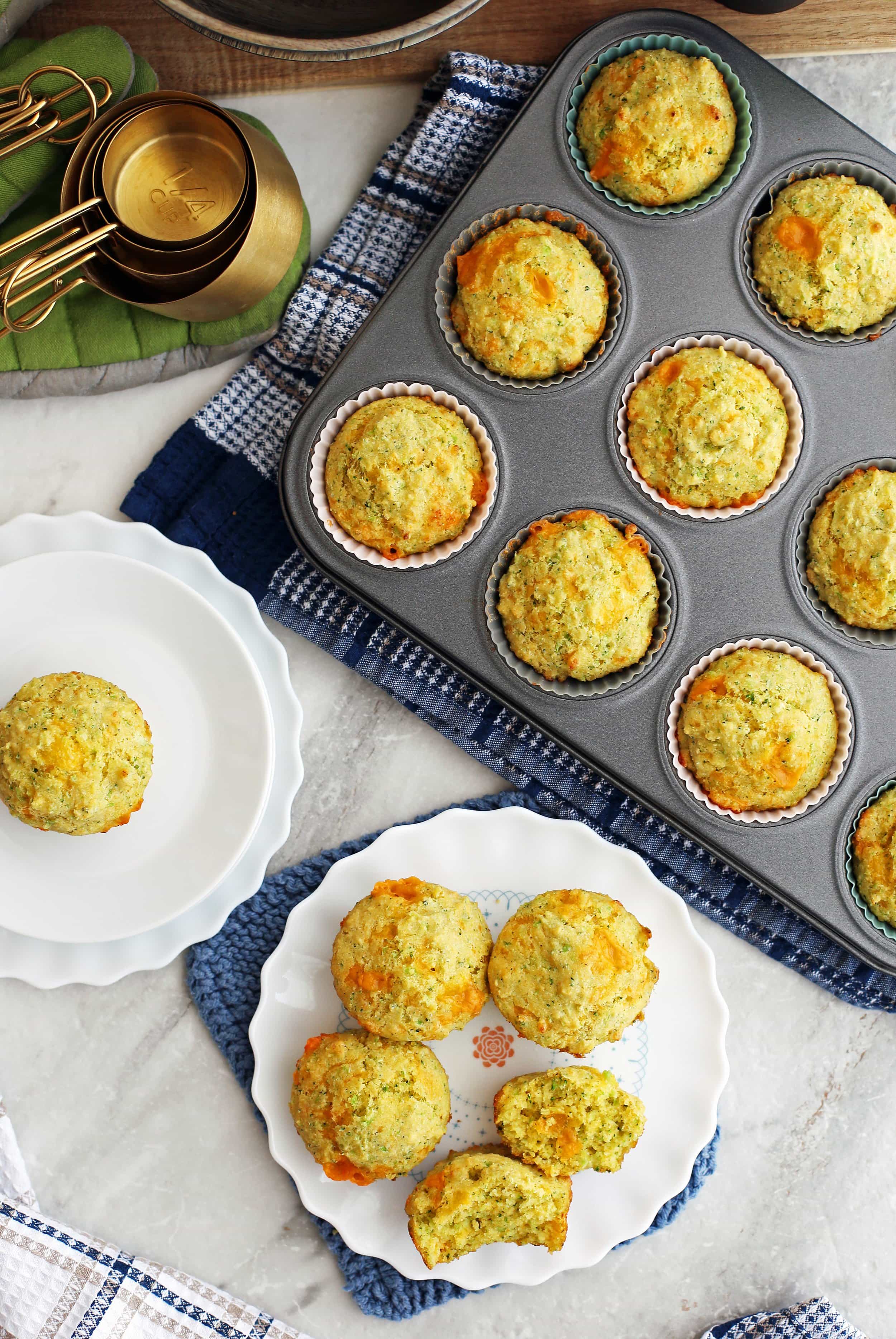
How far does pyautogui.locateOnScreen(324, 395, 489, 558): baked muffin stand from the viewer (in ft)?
8.08

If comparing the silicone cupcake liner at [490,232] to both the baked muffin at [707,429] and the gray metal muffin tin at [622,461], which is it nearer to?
the gray metal muffin tin at [622,461]

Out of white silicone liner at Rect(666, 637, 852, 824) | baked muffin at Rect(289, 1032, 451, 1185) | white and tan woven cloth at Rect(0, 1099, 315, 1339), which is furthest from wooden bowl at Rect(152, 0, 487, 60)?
white and tan woven cloth at Rect(0, 1099, 315, 1339)

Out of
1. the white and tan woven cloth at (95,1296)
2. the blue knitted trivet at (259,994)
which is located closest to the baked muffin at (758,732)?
the blue knitted trivet at (259,994)

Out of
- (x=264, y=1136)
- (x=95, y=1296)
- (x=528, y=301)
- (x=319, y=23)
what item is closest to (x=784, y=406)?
(x=528, y=301)

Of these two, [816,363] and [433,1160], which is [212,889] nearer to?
[433,1160]

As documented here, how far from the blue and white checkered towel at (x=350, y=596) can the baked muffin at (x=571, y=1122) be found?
0.57m

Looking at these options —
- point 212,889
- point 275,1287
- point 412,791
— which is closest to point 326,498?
point 412,791

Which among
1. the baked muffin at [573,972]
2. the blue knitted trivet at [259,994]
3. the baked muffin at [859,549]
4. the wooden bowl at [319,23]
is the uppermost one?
the wooden bowl at [319,23]

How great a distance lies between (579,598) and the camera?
97.4 inches

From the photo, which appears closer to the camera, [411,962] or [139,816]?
[411,962]

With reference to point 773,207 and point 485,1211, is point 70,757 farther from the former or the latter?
point 773,207

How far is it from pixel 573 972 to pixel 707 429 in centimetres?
133

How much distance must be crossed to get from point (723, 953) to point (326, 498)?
1.64 metres

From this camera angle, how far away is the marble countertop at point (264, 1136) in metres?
2.81
